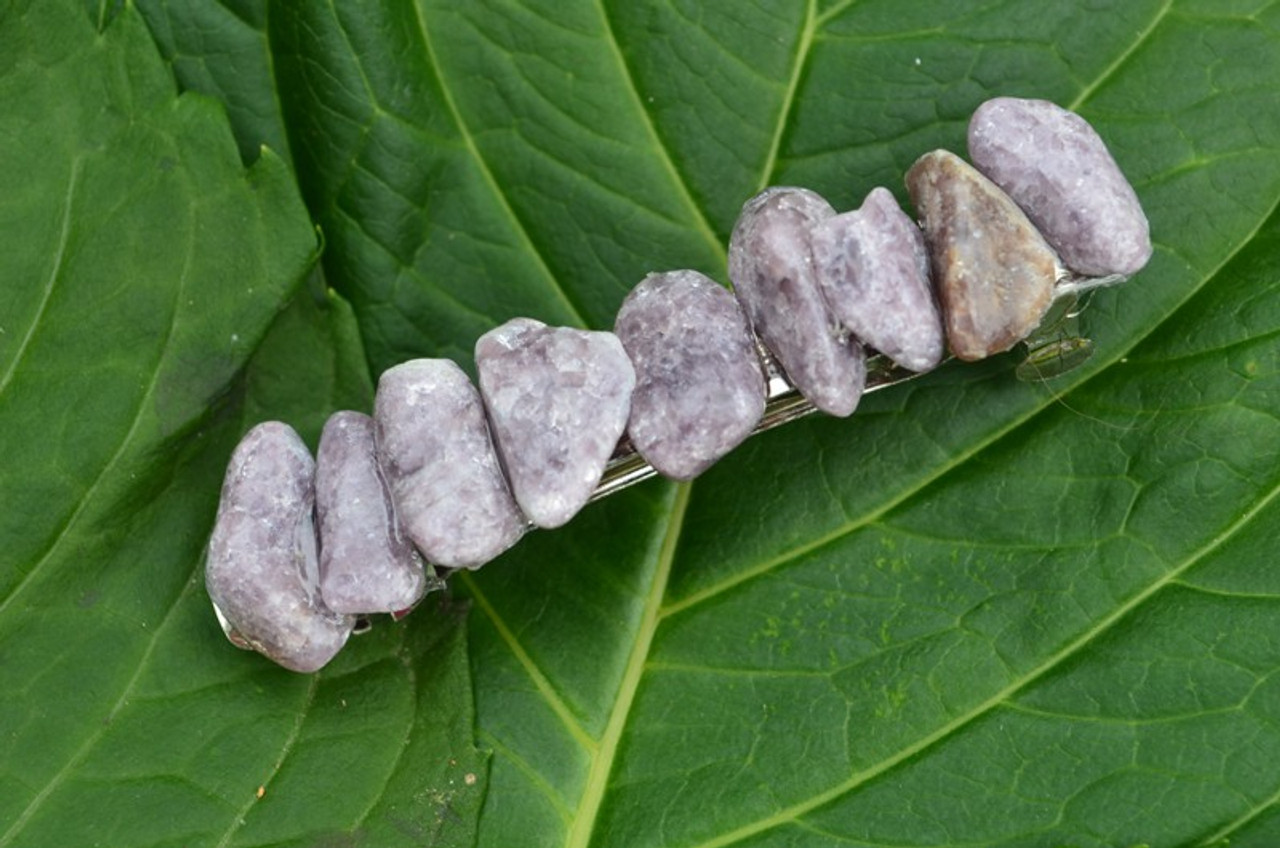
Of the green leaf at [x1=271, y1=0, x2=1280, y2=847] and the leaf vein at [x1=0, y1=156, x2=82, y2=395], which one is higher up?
the leaf vein at [x1=0, y1=156, x2=82, y2=395]

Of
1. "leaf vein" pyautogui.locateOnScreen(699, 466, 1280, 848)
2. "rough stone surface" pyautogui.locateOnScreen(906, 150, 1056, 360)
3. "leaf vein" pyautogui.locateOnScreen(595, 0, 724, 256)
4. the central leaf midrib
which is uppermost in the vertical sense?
"leaf vein" pyautogui.locateOnScreen(595, 0, 724, 256)

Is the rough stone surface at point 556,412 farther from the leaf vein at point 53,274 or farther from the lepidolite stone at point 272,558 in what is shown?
the leaf vein at point 53,274

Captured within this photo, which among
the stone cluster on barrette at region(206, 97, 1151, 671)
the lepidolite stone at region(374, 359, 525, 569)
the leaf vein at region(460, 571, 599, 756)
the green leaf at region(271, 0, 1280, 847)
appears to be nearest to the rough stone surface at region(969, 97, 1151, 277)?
the stone cluster on barrette at region(206, 97, 1151, 671)

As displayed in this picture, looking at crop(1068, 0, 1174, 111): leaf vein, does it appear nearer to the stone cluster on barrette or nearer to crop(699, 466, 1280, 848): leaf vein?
the stone cluster on barrette

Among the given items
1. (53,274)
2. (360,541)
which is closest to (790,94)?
(360,541)

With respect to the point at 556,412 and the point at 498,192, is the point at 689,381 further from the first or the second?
the point at 498,192

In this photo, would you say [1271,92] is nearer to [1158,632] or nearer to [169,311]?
[1158,632]

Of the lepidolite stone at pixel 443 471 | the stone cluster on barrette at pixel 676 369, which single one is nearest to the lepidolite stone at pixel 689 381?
the stone cluster on barrette at pixel 676 369
